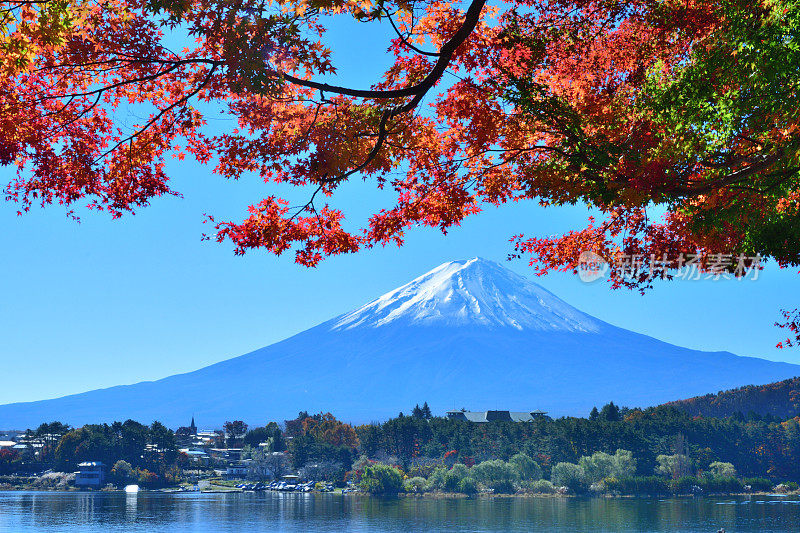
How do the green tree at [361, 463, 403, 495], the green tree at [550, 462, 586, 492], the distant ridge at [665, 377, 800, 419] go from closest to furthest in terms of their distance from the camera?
the green tree at [550, 462, 586, 492] → the green tree at [361, 463, 403, 495] → the distant ridge at [665, 377, 800, 419]

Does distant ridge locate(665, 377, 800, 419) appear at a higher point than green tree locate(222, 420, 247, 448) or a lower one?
higher

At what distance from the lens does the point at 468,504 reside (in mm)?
63719

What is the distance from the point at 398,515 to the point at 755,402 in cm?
6668

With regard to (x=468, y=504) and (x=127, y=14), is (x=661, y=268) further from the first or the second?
(x=468, y=504)

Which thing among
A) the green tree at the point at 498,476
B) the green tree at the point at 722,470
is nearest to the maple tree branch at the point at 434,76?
the green tree at the point at 498,476

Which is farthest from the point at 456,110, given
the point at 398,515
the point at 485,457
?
the point at 485,457

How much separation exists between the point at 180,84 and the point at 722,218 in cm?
577

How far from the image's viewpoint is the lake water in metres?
46.8

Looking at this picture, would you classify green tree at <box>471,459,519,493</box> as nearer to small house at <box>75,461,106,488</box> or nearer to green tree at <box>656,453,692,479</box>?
green tree at <box>656,453,692,479</box>

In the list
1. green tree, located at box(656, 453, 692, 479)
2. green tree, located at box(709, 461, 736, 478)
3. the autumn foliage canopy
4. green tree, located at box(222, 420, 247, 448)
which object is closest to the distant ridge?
green tree, located at box(709, 461, 736, 478)

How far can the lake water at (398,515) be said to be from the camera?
46844 millimetres

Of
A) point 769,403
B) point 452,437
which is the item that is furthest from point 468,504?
point 769,403

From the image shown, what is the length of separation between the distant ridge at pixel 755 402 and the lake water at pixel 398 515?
33346mm

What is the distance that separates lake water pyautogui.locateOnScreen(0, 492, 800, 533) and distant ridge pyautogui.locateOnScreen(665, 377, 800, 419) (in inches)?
1313
